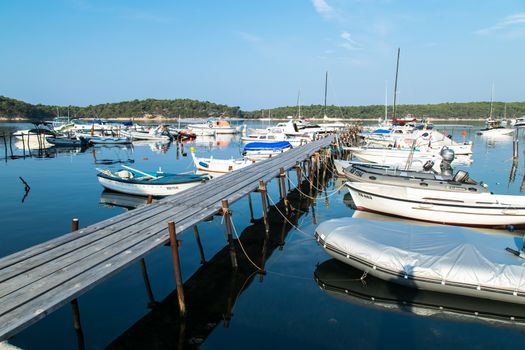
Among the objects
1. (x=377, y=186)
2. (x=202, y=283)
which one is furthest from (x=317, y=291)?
(x=377, y=186)

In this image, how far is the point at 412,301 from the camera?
8758 mm

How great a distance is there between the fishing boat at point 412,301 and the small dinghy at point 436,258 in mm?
383

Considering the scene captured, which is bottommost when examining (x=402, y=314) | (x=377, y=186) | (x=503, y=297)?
(x=402, y=314)

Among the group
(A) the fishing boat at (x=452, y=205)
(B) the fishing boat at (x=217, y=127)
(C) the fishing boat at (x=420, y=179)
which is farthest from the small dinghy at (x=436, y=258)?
(B) the fishing boat at (x=217, y=127)

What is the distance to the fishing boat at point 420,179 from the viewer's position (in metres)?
14.9

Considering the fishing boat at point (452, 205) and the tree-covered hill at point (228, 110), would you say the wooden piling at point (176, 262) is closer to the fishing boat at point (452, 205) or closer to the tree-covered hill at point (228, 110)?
the fishing boat at point (452, 205)

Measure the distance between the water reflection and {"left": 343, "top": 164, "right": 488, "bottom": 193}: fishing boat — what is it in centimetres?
656

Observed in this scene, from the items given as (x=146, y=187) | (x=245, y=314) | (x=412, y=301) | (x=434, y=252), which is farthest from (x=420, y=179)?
(x=146, y=187)

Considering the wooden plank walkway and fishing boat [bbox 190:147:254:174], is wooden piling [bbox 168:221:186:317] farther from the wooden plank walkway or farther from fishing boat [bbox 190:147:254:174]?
fishing boat [bbox 190:147:254:174]

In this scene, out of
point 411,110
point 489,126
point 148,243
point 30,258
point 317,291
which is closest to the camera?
point 30,258

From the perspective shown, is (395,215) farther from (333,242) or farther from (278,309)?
(278,309)

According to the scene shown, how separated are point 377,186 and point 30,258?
1302 cm

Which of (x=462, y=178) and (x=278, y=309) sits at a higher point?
(x=462, y=178)

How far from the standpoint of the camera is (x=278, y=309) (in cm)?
841
